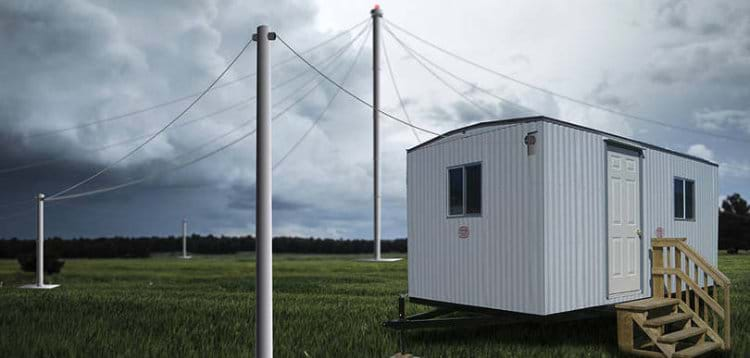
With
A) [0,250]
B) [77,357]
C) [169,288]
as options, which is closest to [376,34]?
[169,288]

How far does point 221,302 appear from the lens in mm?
14555

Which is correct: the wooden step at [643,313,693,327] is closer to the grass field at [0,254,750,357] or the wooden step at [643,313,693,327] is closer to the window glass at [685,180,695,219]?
the grass field at [0,254,750,357]

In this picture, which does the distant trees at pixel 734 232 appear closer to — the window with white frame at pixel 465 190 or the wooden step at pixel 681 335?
the wooden step at pixel 681 335

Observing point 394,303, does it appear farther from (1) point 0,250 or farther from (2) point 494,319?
(1) point 0,250

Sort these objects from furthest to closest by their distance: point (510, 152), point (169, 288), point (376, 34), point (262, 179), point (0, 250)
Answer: point (0, 250) < point (376, 34) < point (169, 288) < point (510, 152) < point (262, 179)

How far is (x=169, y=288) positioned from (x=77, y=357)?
1081cm

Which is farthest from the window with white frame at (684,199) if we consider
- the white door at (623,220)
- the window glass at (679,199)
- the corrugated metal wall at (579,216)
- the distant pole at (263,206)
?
the distant pole at (263,206)

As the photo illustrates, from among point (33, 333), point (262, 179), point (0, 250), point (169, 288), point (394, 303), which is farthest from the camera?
point (0, 250)

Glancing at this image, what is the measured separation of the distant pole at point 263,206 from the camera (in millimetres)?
6539

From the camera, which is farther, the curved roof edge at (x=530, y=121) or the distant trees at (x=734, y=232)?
the distant trees at (x=734, y=232)

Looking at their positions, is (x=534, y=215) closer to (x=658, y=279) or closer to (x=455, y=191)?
(x=455, y=191)

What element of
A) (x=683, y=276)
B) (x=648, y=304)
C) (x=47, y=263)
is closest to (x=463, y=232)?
(x=648, y=304)

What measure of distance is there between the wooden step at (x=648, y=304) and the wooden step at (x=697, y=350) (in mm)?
688

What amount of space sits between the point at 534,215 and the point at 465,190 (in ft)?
4.46
